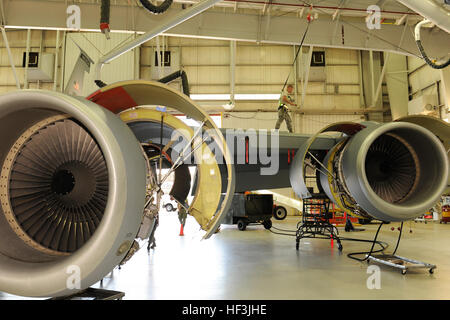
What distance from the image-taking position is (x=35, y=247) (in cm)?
215

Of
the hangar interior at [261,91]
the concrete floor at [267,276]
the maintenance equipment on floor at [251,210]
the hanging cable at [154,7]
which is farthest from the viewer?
the maintenance equipment on floor at [251,210]

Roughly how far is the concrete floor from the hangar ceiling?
15.3ft

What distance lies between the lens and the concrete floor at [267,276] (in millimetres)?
3494

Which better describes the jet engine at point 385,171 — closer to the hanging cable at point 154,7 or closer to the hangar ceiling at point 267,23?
the hanging cable at point 154,7

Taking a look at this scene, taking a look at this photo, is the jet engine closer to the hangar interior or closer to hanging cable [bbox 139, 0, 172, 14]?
the hangar interior

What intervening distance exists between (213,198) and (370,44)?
6.20 meters

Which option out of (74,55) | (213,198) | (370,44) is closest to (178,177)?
(213,198)

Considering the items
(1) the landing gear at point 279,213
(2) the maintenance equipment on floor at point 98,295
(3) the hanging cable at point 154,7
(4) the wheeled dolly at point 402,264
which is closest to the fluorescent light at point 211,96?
(1) the landing gear at point 279,213

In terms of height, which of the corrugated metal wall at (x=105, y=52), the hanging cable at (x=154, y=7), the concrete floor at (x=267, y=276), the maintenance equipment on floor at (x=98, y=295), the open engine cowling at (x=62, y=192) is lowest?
the concrete floor at (x=267, y=276)

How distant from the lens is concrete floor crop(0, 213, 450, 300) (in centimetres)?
349

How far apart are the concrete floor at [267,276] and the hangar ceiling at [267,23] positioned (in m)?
4.65

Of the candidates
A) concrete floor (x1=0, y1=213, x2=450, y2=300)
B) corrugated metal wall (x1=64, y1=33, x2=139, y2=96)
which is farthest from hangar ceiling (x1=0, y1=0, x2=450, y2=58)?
corrugated metal wall (x1=64, y1=33, x2=139, y2=96)

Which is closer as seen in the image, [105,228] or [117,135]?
[105,228]
